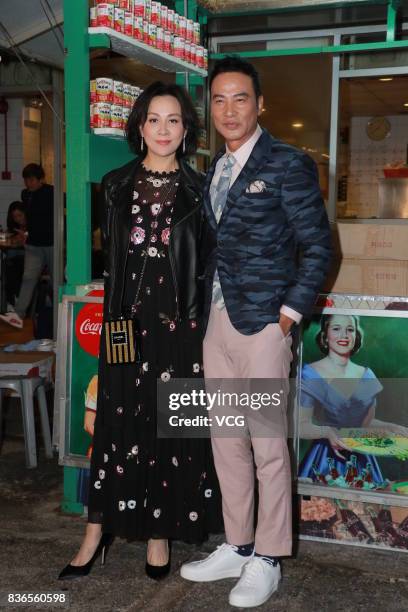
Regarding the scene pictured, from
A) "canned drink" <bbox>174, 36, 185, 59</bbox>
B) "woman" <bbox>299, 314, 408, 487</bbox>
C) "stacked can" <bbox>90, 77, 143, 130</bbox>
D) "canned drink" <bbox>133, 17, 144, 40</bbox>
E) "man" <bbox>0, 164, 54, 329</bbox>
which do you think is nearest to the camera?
"woman" <bbox>299, 314, 408, 487</bbox>

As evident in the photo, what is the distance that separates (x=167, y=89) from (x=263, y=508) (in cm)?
150

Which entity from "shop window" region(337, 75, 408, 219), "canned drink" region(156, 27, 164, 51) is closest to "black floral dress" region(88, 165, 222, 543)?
"canned drink" region(156, 27, 164, 51)

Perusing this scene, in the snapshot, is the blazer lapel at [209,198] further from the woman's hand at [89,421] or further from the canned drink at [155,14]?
the canned drink at [155,14]

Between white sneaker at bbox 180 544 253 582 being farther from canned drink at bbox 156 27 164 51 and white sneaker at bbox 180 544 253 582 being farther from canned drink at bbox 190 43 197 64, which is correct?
canned drink at bbox 190 43 197 64

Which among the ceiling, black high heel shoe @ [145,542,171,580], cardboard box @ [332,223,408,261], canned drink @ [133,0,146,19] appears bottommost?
black high heel shoe @ [145,542,171,580]

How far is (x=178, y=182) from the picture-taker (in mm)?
2674

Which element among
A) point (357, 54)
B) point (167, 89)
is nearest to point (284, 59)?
point (357, 54)

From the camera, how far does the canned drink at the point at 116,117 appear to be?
128 inches

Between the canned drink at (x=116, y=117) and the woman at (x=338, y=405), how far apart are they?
123 cm

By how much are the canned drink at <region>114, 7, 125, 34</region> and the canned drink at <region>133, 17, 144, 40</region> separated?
0.10 metres

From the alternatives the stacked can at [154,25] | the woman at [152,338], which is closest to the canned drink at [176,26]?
the stacked can at [154,25]

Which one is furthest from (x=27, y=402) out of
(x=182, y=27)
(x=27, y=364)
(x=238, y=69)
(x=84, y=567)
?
(x=238, y=69)

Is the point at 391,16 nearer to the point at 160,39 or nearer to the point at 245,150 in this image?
the point at 160,39

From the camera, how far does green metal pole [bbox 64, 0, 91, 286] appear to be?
3.16 meters
